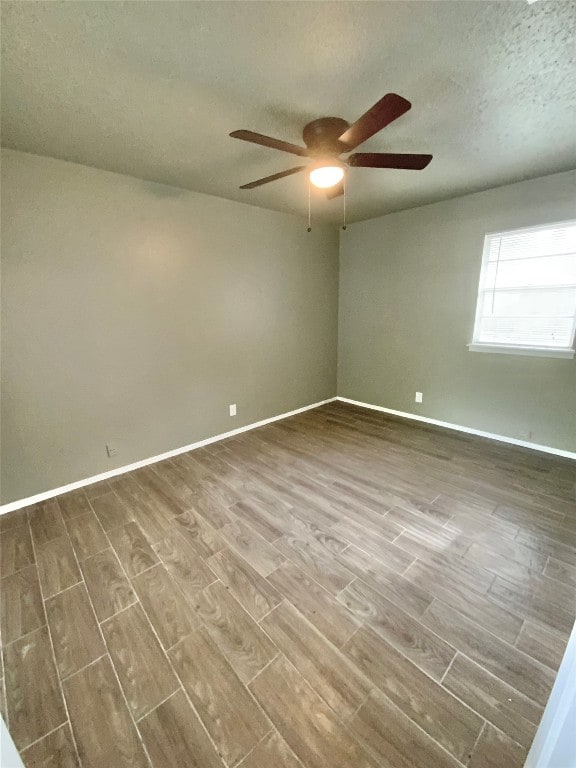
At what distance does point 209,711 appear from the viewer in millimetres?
1082

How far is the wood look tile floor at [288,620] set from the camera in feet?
3.33

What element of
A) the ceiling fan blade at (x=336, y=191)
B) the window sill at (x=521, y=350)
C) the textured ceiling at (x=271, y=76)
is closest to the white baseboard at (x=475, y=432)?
the window sill at (x=521, y=350)

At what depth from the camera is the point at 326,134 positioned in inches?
68.1

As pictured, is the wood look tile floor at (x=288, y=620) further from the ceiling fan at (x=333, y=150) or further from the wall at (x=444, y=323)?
the ceiling fan at (x=333, y=150)

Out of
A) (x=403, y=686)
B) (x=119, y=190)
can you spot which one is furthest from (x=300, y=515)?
(x=119, y=190)

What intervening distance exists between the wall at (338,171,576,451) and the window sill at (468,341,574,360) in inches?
2.2

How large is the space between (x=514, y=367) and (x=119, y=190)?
4.00 m

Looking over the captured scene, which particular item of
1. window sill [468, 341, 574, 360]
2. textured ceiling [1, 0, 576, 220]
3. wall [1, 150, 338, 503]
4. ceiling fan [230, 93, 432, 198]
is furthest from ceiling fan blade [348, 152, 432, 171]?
window sill [468, 341, 574, 360]

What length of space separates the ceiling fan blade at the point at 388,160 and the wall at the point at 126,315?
5.85 feet

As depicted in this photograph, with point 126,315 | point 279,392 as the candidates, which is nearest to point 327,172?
point 126,315

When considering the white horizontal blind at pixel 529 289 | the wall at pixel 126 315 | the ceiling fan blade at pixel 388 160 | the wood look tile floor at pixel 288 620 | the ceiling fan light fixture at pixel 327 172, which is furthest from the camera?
the white horizontal blind at pixel 529 289

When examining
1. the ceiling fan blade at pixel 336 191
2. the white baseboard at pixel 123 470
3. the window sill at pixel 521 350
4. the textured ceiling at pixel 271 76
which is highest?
the textured ceiling at pixel 271 76

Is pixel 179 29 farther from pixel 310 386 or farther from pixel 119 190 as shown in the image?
pixel 310 386

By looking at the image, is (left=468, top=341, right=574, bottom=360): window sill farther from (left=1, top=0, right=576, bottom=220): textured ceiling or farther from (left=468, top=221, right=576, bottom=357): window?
(left=1, top=0, right=576, bottom=220): textured ceiling
